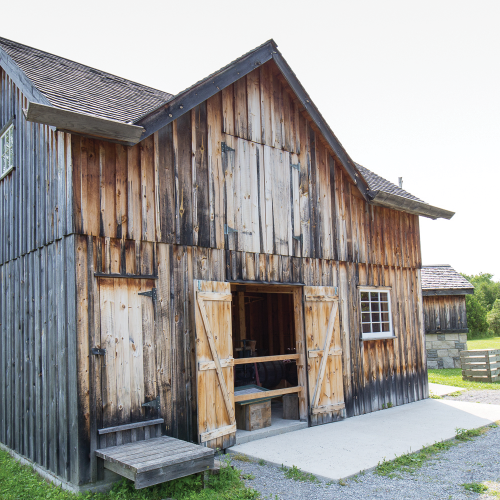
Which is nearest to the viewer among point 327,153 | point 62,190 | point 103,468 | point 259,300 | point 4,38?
point 103,468

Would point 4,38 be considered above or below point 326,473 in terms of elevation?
above

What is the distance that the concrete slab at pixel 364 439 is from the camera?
20.0 feet

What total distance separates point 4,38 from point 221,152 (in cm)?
420

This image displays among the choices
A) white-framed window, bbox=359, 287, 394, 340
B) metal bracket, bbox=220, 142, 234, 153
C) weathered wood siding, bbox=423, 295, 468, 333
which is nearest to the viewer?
metal bracket, bbox=220, 142, 234, 153

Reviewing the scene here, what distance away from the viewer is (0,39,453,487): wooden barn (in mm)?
5848

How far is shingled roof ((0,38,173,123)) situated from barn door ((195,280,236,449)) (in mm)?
2532

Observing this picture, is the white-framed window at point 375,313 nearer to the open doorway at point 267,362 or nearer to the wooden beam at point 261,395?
the open doorway at point 267,362

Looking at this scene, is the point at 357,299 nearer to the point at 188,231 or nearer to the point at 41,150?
the point at 188,231

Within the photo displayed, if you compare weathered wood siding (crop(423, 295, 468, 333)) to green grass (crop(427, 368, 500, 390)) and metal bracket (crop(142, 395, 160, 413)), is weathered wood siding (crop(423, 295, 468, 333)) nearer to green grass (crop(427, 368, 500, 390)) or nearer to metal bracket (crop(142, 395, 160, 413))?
green grass (crop(427, 368, 500, 390))

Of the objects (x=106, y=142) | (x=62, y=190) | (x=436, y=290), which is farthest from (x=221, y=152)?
(x=436, y=290)

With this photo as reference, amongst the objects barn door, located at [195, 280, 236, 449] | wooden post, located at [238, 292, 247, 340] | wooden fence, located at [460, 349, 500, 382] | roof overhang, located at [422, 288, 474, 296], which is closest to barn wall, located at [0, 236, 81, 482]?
barn door, located at [195, 280, 236, 449]

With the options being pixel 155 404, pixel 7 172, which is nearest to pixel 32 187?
pixel 7 172

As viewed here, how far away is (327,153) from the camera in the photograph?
917cm

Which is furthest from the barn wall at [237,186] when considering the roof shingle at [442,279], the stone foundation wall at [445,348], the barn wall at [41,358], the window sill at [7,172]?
the stone foundation wall at [445,348]
